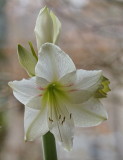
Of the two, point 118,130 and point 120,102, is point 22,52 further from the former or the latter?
point 118,130

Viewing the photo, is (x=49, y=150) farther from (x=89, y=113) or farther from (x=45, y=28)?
(x=45, y=28)

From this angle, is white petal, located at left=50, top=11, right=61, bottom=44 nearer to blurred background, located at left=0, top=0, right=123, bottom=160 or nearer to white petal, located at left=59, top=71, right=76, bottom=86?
white petal, located at left=59, top=71, right=76, bottom=86

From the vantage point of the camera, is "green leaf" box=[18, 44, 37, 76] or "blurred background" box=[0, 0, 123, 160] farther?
"blurred background" box=[0, 0, 123, 160]

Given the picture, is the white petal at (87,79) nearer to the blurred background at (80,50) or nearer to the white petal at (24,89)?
the white petal at (24,89)


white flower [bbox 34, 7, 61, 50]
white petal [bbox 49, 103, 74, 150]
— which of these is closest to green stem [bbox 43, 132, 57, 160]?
white petal [bbox 49, 103, 74, 150]

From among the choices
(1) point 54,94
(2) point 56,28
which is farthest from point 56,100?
(2) point 56,28

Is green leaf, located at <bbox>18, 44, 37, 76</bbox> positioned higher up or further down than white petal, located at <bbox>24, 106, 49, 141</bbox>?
higher up

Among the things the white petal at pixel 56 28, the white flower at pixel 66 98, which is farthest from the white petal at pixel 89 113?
the white petal at pixel 56 28

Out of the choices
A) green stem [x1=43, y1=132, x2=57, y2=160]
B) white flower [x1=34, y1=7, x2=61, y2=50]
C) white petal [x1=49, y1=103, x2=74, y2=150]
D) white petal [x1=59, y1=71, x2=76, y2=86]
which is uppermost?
white flower [x1=34, y1=7, x2=61, y2=50]
